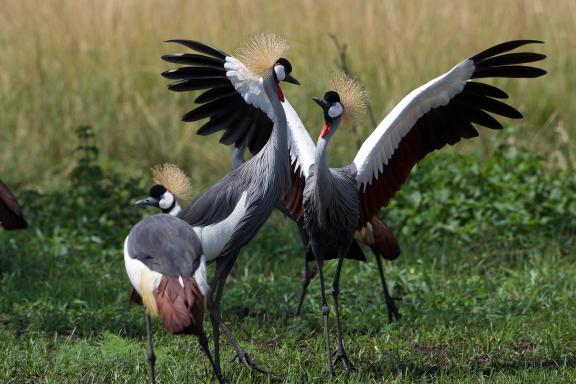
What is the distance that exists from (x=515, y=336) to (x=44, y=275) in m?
2.54

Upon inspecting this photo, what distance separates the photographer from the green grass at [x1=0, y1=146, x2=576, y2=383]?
403 centimetres

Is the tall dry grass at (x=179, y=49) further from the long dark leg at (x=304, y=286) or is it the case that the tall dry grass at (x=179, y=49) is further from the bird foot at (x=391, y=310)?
the bird foot at (x=391, y=310)

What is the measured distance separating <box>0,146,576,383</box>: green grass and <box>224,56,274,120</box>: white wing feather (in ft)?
3.40

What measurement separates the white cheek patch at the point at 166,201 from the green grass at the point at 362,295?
Answer: 2.08ft

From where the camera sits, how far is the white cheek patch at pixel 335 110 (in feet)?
13.5

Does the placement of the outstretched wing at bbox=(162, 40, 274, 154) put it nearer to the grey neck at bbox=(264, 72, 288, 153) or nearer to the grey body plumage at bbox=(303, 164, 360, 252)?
the grey neck at bbox=(264, 72, 288, 153)

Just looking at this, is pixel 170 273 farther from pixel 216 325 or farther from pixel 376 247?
pixel 376 247

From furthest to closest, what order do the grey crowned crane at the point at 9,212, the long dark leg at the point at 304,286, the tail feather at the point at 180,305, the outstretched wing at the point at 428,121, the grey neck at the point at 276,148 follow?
the grey crowned crane at the point at 9,212 < the long dark leg at the point at 304,286 < the outstretched wing at the point at 428,121 < the grey neck at the point at 276,148 < the tail feather at the point at 180,305

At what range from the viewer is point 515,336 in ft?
14.6

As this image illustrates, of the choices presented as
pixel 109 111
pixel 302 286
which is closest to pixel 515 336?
pixel 302 286

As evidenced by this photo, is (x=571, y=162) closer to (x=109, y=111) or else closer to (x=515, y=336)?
(x=515, y=336)

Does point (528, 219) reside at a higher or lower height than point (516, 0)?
lower

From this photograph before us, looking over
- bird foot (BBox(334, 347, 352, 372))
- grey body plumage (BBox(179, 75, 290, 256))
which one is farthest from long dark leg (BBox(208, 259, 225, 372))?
bird foot (BBox(334, 347, 352, 372))

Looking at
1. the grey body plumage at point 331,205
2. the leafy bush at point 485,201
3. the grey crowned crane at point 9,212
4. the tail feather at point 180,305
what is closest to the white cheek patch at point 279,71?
the grey body plumage at point 331,205
